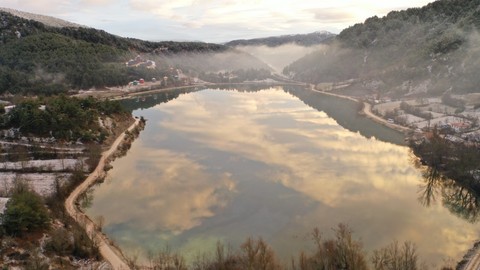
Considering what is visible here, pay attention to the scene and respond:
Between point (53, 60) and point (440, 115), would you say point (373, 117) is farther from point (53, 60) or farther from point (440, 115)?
point (53, 60)

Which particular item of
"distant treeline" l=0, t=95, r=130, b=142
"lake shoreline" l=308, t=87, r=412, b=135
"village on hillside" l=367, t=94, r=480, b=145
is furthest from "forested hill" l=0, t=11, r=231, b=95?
"village on hillside" l=367, t=94, r=480, b=145

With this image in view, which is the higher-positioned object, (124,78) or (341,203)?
(124,78)

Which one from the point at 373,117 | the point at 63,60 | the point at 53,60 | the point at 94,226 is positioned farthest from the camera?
the point at 63,60

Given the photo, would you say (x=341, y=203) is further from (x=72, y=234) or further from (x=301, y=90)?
(x=301, y=90)

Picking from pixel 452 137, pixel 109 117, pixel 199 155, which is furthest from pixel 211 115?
pixel 452 137

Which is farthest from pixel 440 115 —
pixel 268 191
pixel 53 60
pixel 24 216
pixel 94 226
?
pixel 53 60
